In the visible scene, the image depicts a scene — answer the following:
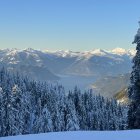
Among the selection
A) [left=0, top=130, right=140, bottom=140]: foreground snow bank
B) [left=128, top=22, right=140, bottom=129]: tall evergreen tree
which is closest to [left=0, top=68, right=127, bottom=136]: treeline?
[left=128, top=22, right=140, bottom=129]: tall evergreen tree

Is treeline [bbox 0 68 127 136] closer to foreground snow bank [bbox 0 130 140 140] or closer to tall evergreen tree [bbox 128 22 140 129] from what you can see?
tall evergreen tree [bbox 128 22 140 129]

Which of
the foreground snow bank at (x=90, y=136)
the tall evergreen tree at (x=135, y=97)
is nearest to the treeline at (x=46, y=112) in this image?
the tall evergreen tree at (x=135, y=97)

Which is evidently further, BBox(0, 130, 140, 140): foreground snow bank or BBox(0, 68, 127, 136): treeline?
BBox(0, 68, 127, 136): treeline

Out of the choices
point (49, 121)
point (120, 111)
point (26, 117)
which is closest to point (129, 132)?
point (49, 121)

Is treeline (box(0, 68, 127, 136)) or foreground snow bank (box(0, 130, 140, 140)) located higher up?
foreground snow bank (box(0, 130, 140, 140))

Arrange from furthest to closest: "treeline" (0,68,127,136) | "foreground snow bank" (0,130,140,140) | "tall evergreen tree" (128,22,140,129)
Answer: "treeline" (0,68,127,136) < "tall evergreen tree" (128,22,140,129) < "foreground snow bank" (0,130,140,140)

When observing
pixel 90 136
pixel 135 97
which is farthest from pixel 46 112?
pixel 90 136

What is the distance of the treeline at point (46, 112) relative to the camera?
7231 centimetres

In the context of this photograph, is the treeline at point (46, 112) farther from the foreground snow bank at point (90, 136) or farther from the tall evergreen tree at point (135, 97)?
the foreground snow bank at point (90, 136)

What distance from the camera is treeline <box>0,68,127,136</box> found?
7231 cm

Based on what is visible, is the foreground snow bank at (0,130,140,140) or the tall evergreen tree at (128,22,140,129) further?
the tall evergreen tree at (128,22,140,129)

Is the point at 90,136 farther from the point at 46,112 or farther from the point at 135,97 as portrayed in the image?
the point at 46,112

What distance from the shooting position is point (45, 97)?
106 m

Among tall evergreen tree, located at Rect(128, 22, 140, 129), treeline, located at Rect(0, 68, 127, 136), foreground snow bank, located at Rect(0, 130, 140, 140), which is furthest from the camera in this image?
treeline, located at Rect(0, 68, 127, 136)
